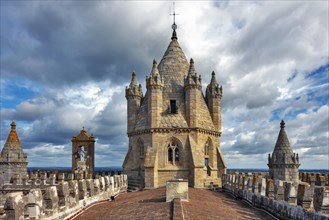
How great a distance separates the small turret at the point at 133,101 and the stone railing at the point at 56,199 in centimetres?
1024

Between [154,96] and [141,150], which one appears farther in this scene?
[141,150]

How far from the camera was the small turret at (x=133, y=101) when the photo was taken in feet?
107

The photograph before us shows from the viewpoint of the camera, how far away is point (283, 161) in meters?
33.4

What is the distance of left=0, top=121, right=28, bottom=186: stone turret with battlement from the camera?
39438 millimetres

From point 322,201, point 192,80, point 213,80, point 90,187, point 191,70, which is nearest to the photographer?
point 322,201

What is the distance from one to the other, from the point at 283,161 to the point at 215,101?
30.4ft

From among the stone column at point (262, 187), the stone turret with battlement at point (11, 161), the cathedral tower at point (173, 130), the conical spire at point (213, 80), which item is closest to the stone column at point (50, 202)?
the stone column at point (262, 187)

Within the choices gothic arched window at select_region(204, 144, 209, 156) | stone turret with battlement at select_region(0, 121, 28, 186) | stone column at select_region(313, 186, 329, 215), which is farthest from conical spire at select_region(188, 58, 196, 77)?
stone turret with battlement at select_region(0, 121, 28, 186)

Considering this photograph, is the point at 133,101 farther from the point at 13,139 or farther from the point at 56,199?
the point at 56,199

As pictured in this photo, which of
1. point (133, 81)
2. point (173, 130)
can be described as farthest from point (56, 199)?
point (133, 81)

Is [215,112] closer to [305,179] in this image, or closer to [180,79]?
[180,79]

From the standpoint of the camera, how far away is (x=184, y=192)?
15.3 metres

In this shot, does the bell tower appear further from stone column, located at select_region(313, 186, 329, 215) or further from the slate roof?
stone column, located at select_region(313, 186, 329, 215)

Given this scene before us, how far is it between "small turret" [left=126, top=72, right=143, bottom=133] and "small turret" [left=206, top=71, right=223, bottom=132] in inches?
285
